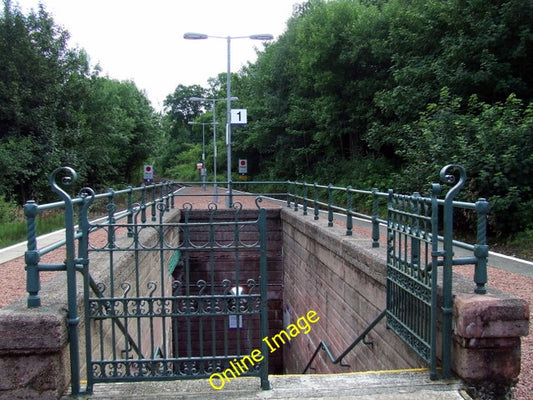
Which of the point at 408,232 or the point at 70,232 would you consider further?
the point at 408,232

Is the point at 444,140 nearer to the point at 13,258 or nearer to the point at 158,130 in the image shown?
the point at 13,258

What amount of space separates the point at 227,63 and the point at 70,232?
16793 millimetres

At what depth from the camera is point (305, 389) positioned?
337cm

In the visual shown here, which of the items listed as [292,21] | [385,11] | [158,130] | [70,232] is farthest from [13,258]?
[158,130]

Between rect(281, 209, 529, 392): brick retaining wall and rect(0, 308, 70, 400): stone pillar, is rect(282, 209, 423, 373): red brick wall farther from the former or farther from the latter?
rect(0, 308, 70, 400): stone pillar

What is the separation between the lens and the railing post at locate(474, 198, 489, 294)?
3.24 m

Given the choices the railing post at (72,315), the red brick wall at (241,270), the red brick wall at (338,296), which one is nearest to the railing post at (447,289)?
the red brick wall at (338,296)

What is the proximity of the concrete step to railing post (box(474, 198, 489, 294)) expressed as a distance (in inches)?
28.4

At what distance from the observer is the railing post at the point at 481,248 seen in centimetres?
324

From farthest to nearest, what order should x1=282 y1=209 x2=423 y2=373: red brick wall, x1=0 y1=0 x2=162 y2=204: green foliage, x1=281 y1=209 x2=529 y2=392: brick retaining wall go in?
x1=0 y1=0 x2=162 y2=204: green foliage < x1=282 y1=209 x2=423 y2=373: red brick wall < x1=281 y1=209 x2=529 y2=392: brick retaining wall

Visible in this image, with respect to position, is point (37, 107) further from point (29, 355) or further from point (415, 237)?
point (415, 237)

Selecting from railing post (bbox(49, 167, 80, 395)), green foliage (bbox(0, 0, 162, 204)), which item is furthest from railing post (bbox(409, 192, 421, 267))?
green foliage (bbox(0, 0, 162, 204))

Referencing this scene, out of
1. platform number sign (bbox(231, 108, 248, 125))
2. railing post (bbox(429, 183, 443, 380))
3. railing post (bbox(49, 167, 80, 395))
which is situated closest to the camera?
railing post (bbox(49, 167, 80, 395))

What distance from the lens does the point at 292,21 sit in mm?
33969
